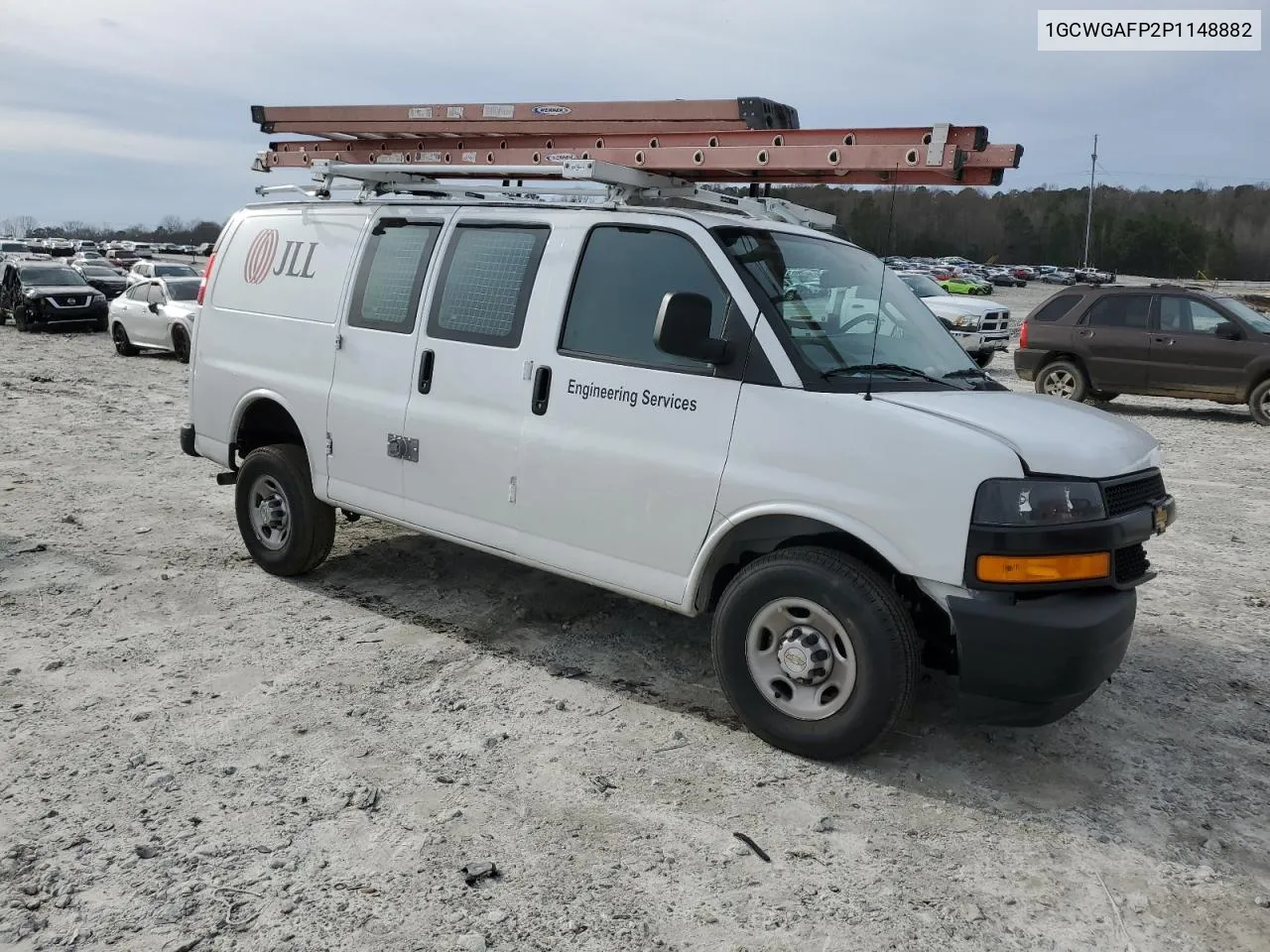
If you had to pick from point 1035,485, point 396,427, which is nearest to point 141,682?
point 396,427

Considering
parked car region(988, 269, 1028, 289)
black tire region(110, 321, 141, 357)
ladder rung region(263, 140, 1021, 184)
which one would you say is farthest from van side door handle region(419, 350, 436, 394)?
parked car region(988, 269, 1028, 289)

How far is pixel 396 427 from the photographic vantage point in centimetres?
539

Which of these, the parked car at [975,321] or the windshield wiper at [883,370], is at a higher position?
the parked car at [975,321]

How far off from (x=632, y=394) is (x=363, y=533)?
11.7 feet

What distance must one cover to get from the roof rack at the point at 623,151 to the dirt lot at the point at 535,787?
2370mm

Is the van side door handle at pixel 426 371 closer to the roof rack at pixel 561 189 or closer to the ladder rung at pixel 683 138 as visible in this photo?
the roof rack at pixel 561 189

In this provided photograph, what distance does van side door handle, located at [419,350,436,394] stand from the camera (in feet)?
17.2

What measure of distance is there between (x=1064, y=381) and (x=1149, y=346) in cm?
123

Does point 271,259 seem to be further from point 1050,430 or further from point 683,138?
point 1050,430

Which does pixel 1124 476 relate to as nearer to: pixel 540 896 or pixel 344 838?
pixel 540 896

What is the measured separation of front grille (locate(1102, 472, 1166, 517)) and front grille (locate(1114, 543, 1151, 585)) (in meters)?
0.16

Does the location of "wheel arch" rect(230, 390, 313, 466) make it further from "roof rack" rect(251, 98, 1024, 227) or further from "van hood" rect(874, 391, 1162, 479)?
"van hood" rect(874, 391, 1162, 479)


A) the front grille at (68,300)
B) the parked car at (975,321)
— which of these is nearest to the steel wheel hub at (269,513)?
the parked car at (975,321)

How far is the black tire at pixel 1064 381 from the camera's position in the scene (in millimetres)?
15000
